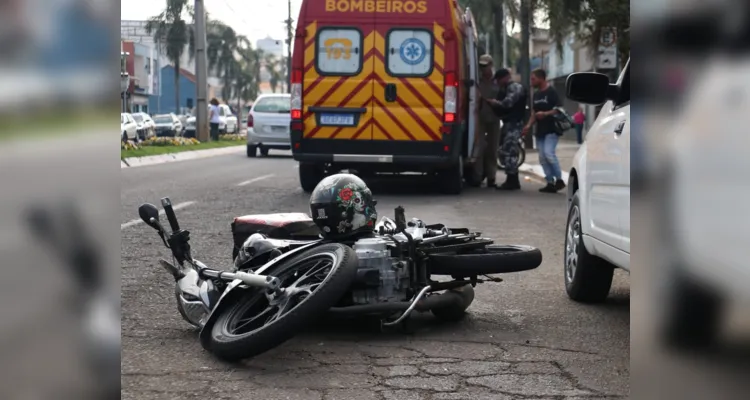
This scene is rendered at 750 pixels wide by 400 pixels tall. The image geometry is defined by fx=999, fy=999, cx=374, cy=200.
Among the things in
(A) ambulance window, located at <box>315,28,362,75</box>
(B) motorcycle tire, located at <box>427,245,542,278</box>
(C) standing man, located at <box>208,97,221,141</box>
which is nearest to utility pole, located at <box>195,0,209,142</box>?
(C) standing man, located at <box>208,97,221,141</box>

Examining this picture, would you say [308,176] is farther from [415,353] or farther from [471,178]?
[415,353]

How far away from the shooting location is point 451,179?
13.3 meters

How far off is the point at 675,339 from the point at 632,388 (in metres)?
0.08

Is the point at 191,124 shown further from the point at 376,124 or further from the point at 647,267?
the point at 647,267

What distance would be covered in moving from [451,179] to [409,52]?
1.86 metres

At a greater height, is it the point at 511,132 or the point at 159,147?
the point at 511,132

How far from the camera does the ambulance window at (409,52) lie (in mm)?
12469

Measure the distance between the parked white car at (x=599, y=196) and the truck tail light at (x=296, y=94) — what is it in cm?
681

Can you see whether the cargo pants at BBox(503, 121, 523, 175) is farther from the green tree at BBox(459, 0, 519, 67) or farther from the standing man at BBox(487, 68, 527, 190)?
the green tree at BBox(459, 0, 519, 67)

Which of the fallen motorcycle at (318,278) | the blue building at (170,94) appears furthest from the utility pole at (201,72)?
the blue building at (170,94)

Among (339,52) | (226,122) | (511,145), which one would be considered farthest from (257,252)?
(226,122)

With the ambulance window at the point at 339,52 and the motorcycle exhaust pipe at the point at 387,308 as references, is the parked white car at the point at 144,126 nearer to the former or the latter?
the ambulance window at the point at 339,52

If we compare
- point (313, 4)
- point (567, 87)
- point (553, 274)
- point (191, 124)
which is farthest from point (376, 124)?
point (191, 124)

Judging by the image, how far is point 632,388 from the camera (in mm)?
1194
